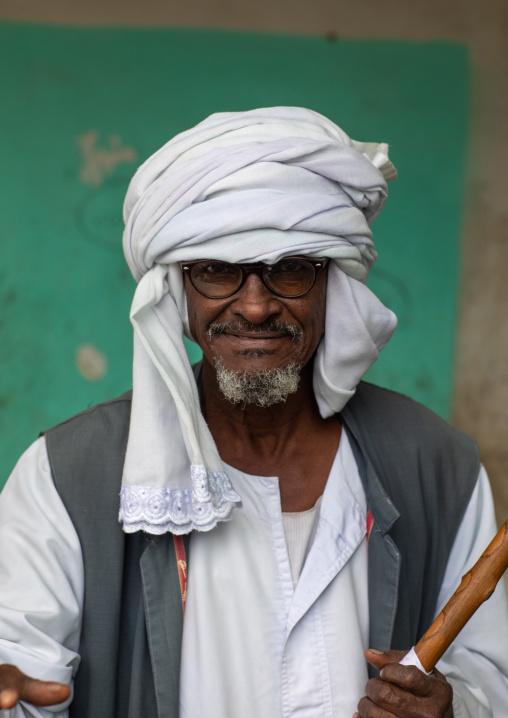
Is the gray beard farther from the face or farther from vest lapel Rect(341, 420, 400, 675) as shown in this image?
vest lapel Rect(341, 420, 400, 675)

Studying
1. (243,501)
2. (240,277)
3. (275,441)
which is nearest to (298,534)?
(243,501)

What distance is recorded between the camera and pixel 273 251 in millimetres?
2168

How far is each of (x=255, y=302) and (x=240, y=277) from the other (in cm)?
7

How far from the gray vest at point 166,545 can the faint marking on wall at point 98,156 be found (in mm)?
1529

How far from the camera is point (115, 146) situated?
143 inches

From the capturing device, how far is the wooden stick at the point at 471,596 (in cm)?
185

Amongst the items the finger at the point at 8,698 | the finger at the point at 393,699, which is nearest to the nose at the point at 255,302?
the finger at the point at 393,699

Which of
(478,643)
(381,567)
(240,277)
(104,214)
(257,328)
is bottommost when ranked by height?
(478,643)

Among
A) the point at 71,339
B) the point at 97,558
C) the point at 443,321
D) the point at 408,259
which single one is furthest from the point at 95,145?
the point at 97,558

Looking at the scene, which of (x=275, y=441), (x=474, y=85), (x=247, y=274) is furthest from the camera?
(x=474, y=85)

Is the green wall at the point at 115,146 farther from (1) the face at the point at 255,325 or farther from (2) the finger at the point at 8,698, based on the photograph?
(2) the finger at the point at 8,698

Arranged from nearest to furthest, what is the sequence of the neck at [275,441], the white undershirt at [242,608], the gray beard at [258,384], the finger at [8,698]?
the finger at [8,698]
the white undershirt at [242,608]
the gray beard at [258,384]
the neck at [275,441]

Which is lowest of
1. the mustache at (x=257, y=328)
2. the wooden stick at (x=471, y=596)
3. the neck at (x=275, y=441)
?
the wooden stick at (x=471, y=596)

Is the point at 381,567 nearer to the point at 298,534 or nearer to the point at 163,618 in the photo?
the point at 298,534
